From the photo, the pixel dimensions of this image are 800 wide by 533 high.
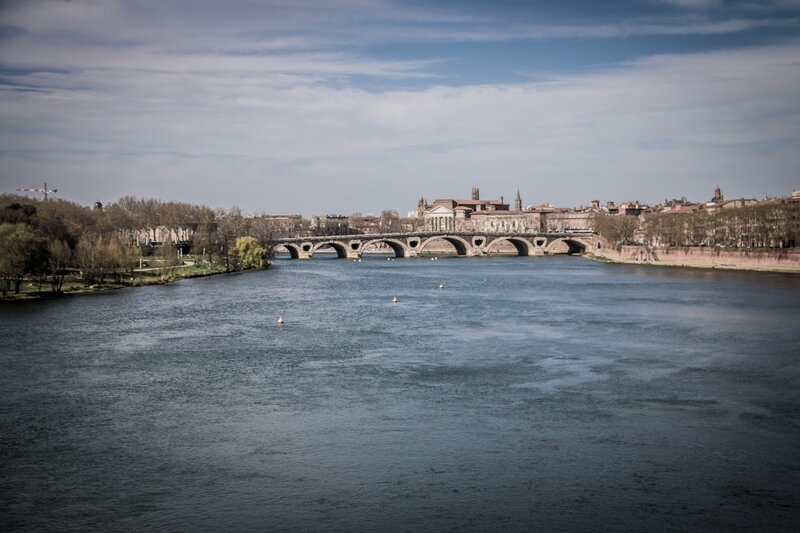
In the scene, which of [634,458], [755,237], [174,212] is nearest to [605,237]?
[755,237]

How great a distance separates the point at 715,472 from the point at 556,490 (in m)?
3.34

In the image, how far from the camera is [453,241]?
115 meters

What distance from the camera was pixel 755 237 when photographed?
241 ft

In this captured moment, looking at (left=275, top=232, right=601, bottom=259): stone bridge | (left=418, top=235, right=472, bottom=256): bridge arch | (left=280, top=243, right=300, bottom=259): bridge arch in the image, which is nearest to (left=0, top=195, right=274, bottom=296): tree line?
(left=280, top=243, right=300, bottom=259): bridge arch

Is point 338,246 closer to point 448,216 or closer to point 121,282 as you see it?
point 121,282

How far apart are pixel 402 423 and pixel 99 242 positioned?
143ft

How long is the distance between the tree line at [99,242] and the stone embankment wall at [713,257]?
39.1 metres

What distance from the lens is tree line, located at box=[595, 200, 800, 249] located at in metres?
69.9

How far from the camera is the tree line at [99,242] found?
47.4 meters

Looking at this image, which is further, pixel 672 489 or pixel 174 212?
pixel 174 212

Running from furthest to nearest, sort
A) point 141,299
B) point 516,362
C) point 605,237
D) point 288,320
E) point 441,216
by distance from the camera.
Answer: point 441,216 < point 605,237 < point 141,299 < point 288,320 < point 516,362

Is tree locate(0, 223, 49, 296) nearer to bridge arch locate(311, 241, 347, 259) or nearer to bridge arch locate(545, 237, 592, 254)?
bridge arch locate(311, 241, 347, 259)

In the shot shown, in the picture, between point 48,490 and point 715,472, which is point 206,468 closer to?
point 48,490

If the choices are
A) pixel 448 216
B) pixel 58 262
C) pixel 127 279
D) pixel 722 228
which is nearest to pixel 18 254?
pixel 58 262
